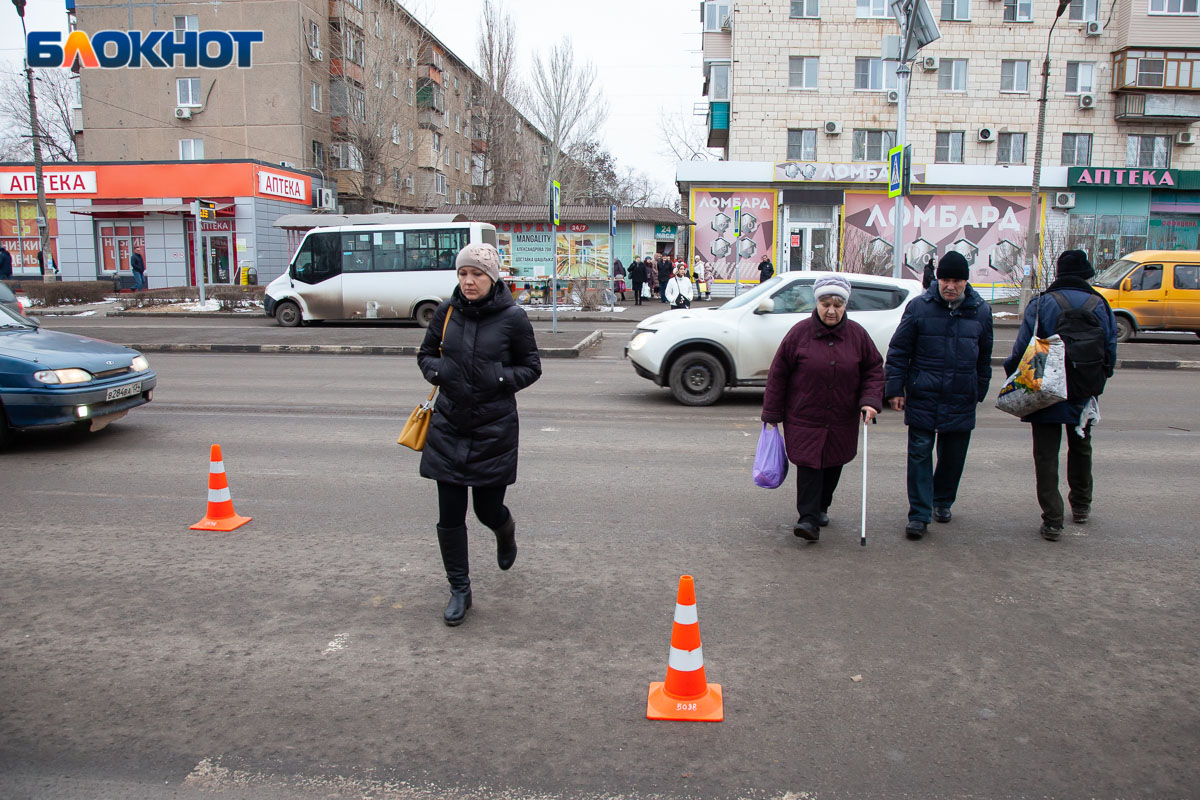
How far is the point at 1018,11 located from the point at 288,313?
33.1 meters

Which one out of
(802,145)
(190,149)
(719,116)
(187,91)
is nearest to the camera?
(802,145)

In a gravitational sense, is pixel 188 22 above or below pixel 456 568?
above

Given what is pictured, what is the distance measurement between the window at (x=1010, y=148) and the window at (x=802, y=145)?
791 cm

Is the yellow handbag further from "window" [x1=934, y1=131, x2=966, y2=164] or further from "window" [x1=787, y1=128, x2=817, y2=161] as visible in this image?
"window" [x1=934, y1=131, x2=966, y2=164]

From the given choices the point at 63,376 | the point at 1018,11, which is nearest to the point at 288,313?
the point at 63,376

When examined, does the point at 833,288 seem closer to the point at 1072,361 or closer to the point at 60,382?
the point at 1072,361

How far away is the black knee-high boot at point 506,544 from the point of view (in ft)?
15.1

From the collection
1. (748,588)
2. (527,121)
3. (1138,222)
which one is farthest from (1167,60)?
(748,588)

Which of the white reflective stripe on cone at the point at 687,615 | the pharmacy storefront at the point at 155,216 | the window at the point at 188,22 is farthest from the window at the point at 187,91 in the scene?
the white reflective stripe on cone at the point at 687,615

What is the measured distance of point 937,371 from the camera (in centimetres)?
555

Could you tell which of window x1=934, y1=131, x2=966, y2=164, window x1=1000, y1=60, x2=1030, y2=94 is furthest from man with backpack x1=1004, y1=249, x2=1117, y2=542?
window x1=1000, y1=60, x2=1030, y2=94

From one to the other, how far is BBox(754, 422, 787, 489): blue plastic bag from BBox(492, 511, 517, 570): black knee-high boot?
1.59 meters

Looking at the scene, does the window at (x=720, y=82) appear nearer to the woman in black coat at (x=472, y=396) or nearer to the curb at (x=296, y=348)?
the curb at (x=296, y=348)

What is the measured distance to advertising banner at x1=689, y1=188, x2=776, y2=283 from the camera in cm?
3712
